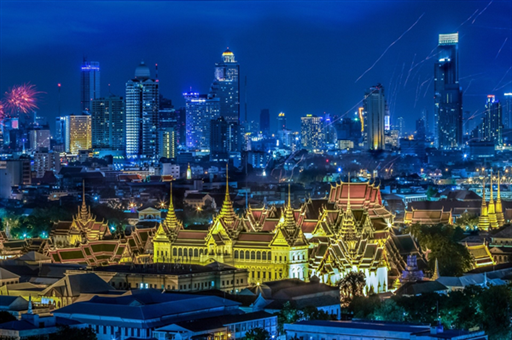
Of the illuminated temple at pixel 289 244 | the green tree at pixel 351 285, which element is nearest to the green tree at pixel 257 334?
the green tree at pixel 351 285

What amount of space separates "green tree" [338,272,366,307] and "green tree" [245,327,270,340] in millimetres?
14568

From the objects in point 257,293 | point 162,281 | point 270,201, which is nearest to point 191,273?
point 162,281

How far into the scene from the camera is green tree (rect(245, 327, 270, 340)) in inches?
2338

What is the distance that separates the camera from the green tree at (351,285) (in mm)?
75875

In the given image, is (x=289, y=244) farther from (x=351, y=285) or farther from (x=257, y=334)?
(x=257, y=334)

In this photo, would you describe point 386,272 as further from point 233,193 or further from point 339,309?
point 233,193

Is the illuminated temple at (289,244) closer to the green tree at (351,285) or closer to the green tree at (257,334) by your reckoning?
the green tree at (351,285)

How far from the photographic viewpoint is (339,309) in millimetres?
70062

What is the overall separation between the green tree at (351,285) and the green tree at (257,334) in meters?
14.6

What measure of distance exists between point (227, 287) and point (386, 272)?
8948 millimetres

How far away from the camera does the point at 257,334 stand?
59.9 m

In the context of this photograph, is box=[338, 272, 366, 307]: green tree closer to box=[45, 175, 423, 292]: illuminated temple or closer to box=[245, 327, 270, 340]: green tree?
box=[45, 175, 423, 292]: illuminated temple

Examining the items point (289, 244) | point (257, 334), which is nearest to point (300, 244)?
point (289, 244)

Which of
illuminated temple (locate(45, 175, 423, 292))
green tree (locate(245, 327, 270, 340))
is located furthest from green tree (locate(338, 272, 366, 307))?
green tree (locate(245, 327, 270, 340))
